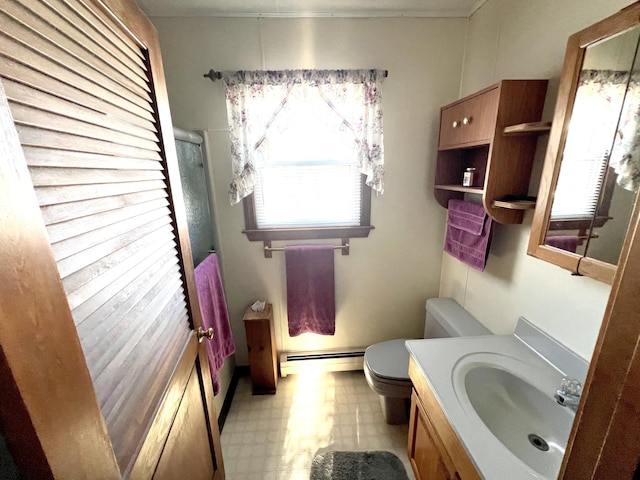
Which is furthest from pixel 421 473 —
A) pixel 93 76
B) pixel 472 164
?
pixel 93 76

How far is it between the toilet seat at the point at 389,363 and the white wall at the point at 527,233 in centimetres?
53

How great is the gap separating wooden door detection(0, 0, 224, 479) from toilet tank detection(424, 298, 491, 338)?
55.8 inches

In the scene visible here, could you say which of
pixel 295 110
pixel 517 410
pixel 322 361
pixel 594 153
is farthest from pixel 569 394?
pixel 295 110

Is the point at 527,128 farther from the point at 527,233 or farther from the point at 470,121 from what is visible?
the point at 527,233

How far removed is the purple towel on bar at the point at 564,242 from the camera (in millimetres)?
884

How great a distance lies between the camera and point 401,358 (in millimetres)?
1655

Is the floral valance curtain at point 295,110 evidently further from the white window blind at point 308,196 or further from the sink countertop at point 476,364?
the sink countertop at point 476,364

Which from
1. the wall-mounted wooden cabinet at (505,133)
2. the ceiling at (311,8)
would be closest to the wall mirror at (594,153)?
the wall-mounted wooden cabinet at (505,133)

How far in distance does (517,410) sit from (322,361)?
1318mm

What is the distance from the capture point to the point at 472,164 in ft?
5.17

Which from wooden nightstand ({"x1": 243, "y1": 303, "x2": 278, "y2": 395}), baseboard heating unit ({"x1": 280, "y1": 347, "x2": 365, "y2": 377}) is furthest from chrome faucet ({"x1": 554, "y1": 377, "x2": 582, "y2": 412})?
wooden nightstand ({"x1": 243, "y1": 303, "x2": 278, "y2": 395})

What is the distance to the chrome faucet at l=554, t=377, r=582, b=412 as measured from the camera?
2.87 ft

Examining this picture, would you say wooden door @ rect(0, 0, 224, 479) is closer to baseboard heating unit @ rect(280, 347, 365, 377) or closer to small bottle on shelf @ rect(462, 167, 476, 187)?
baseboard heating unit @ rect(280, 347, 365, 377)

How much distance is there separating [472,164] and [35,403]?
1922mm
